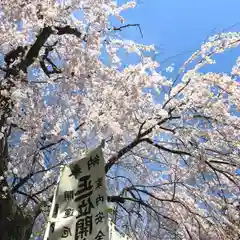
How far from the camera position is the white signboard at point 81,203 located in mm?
3715

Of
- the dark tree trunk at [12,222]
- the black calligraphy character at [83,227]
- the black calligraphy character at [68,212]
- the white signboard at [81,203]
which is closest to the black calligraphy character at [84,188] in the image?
the white signboard at [81,203]

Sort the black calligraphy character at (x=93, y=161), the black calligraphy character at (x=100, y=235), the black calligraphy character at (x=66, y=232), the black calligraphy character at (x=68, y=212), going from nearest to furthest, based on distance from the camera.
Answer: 1. the black calligraphy character at (x=100, y=235)
2. the black calligraphy character at (x=66, y=232)
3. the black calligraphy character at (x=68, y=212)
4. the black calligraphy character at (x=93, y=161)

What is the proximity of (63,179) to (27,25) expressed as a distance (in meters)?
2.31

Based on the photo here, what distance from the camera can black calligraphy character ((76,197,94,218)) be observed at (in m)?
3.81

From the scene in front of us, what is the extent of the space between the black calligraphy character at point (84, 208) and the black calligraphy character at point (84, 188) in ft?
0.17

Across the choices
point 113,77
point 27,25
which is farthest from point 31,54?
point 113,77

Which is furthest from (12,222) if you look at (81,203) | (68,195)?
(81,203)

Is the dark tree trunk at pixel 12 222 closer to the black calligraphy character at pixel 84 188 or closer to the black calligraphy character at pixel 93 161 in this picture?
the black calligraphy character at pixel 84 188

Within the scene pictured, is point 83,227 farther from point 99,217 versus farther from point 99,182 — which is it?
point 99,182

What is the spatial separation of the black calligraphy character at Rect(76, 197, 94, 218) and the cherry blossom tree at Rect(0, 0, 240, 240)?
1268mm

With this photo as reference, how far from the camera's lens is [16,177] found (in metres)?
5.55

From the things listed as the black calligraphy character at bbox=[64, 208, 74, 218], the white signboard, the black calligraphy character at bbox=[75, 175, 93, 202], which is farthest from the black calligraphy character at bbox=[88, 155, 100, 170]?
the black calligraphy character at bbox=[64, 208, 74, 218]

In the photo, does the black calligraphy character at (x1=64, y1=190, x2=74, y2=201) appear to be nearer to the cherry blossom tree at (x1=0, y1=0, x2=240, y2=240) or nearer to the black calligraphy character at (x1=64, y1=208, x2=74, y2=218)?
the black calligraphy character at (x1=64, y1=208, x2=74, y2=218)

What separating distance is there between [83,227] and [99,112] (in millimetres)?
2043
